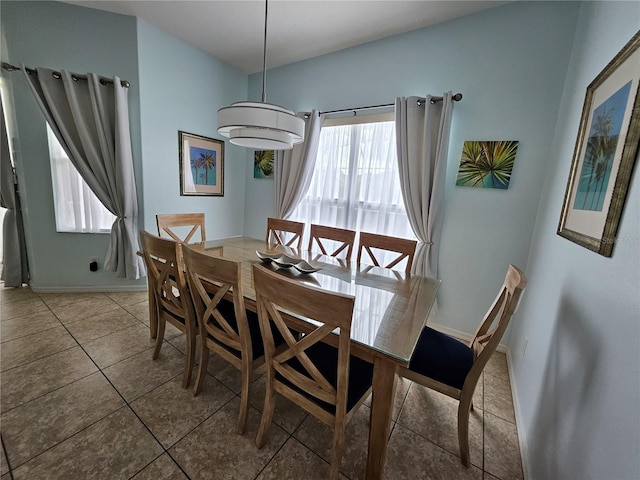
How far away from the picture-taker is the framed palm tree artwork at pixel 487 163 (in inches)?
81.0

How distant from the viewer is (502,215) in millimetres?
2129

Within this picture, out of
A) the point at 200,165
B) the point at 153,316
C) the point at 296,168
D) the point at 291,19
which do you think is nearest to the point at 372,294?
the point at 153,316

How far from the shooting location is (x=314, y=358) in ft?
4.08

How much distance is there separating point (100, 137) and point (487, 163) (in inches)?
140

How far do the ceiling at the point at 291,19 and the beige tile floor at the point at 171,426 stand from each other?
2.91 meters

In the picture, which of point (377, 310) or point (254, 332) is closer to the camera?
point (377, 310)

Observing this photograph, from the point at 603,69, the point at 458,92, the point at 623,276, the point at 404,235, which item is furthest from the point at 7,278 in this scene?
the point at 603,69

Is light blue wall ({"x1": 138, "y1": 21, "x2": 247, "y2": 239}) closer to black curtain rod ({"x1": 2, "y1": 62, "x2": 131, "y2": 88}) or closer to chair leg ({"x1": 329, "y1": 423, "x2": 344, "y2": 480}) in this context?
black curtain rod ({"x1": 2, "y1": 62, "x2": 131, "y2": 88})

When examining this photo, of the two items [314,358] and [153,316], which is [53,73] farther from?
[314,358]

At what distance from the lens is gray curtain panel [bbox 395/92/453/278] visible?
7.24 ft

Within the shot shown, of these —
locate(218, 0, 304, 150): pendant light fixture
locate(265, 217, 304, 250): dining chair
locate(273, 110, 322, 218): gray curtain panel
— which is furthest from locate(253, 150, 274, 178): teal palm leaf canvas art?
locate(218, 0, 304, 150): pendant light fixture

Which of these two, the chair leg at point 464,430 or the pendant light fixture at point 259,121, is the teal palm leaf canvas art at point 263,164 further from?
the chair leg at point 464,430

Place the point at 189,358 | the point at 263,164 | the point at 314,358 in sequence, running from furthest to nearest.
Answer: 1. the point at 263,164
2. the point at 189,358
3. the point at 314,358

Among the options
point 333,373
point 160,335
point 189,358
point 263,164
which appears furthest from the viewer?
point 263,164
